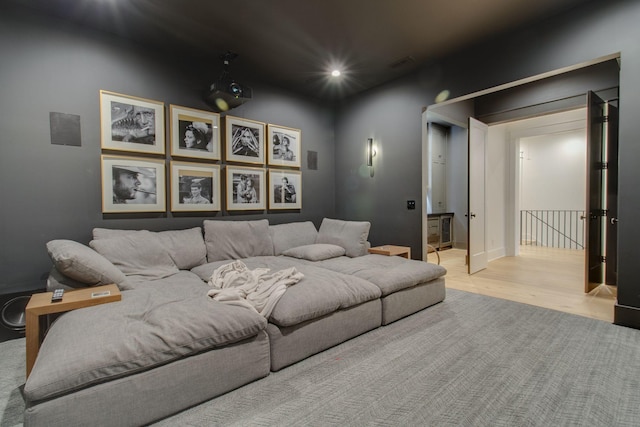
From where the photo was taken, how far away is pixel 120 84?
9.82 feet

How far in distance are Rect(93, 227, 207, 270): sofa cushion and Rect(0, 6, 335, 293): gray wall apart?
23 cm

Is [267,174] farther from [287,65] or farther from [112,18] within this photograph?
[112,18]

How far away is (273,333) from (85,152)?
2565mm

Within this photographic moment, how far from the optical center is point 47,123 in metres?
2.64

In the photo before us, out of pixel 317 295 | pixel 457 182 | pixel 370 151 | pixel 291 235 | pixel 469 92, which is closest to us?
pixel 317 295

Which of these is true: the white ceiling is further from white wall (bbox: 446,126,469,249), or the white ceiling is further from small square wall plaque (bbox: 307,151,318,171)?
white wall (bbox: 446,126,469,249)

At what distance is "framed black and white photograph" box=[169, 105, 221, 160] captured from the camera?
3.32m

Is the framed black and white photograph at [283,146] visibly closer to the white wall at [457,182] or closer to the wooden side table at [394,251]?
the wooden side table at [394,251]

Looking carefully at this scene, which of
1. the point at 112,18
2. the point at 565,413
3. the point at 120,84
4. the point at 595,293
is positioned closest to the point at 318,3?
the point at 112,18

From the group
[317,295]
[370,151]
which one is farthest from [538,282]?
[317,295]

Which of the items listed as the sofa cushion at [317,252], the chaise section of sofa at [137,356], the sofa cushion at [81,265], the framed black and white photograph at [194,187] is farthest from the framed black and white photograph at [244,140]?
the chaise section of sofa at [137,356]

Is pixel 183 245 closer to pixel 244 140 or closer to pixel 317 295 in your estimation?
pixel 244 140

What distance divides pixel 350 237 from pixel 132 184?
2.54 meters

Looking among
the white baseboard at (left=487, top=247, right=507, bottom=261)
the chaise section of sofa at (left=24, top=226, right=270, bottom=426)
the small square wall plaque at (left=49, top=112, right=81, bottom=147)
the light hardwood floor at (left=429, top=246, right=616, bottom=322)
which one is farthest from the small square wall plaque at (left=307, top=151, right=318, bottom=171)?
the white baseboard at (left=487, top=247, right=507, bottom=261)
